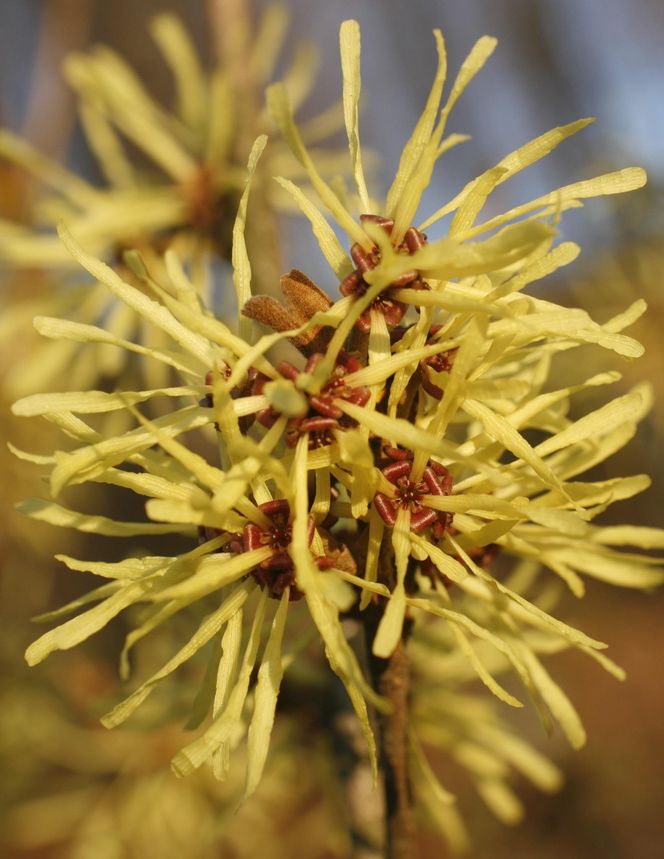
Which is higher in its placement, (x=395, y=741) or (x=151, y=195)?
(x=151, y=195)

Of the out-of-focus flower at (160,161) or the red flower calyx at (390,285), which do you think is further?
the out-of-focus flower at (160,161)

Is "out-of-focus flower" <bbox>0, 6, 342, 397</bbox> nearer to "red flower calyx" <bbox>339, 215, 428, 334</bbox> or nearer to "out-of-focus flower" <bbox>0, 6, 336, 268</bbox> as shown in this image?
"out-of-focus flower" <bbox>0, 6, 336, 268</bbox>

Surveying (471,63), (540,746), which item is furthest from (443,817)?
(540,746)

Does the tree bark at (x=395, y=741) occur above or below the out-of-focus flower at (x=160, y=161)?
below

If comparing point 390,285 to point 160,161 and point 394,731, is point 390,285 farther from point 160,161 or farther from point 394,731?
point 160,161

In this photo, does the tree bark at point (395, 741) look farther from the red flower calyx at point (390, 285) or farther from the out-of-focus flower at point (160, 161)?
the out-of-focus flower at point (160, 161)

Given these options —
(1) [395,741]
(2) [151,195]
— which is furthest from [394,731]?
(2) [151,195]

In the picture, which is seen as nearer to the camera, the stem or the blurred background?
the stem

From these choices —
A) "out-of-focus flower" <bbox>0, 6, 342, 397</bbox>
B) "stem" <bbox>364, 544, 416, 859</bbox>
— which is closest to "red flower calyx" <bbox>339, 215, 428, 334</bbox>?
"stem" <bbox>364, 544, 416, 859</bbox>

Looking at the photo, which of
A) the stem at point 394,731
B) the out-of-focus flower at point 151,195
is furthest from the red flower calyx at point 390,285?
the out-of-focus flower at point 151,195
